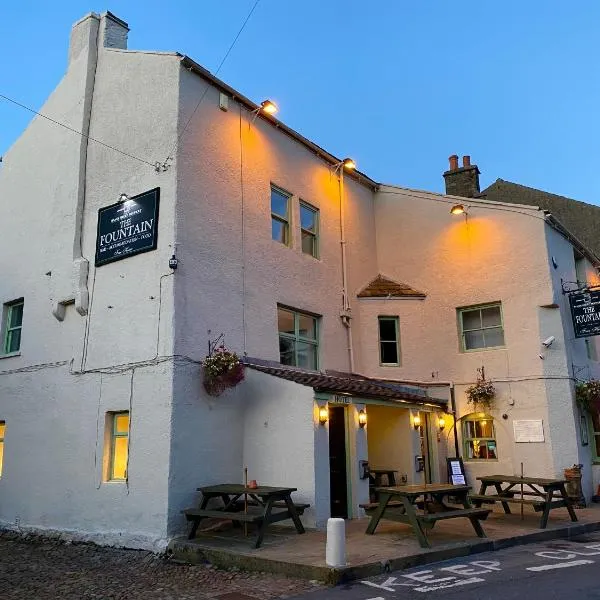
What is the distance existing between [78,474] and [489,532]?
7823 mm

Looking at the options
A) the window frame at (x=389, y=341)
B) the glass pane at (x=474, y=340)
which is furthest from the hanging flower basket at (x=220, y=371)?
the glass pane at (x=474, y=340)

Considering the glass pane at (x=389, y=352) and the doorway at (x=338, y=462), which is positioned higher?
the glass pane at (x=389, y=352)

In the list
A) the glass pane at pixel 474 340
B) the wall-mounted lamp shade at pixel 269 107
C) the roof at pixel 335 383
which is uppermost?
the wall-mounted lamp shade at pixel 269 107

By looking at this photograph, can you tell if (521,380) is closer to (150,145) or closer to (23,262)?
(150,145)

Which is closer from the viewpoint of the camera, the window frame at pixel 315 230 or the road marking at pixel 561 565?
the road marking at pixel 561 565

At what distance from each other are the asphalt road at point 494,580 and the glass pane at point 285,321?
6457 mm

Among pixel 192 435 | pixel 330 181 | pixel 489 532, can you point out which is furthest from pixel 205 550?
pixel 330 181

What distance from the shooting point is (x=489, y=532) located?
10.5 metres

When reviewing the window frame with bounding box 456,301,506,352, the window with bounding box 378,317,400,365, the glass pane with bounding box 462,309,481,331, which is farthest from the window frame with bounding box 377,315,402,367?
the glass pane with bounding box 462,309,481,331

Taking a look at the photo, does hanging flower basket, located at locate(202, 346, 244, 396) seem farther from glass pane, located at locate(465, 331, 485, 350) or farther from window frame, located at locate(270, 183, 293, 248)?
glass pane, located at locate(465, 331, 485, 350)

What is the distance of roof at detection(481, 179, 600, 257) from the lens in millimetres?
25938

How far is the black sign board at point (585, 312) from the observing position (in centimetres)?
1479

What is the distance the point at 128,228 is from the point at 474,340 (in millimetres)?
9618

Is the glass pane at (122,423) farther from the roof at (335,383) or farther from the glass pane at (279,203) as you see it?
the glass pane at (279,203)
